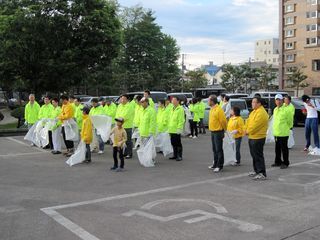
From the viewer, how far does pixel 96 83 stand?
51.9 metres

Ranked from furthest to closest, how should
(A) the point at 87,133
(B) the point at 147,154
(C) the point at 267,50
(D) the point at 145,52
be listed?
(C) the point at 267,50, (D) the point at 145,52, (A) the point at 87,133, (B) the point at 147,154

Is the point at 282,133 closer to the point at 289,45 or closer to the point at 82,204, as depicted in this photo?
the point at 82,204

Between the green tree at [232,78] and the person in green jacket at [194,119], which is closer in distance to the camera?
the person in green jacket at [194,119]

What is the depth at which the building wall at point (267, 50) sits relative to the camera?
5979 inches

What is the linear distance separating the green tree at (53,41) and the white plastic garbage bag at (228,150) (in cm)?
1556

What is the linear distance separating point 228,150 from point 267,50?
497 feet

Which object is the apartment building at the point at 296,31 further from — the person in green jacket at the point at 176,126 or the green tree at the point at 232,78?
the person in green jacket at the point at 176,126

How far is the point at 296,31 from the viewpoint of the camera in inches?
3440

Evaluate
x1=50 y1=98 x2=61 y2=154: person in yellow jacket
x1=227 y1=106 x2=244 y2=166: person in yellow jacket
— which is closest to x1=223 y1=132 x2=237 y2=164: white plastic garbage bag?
x1=227 y1=106 x2=244 y2=166: person in yellow jacket

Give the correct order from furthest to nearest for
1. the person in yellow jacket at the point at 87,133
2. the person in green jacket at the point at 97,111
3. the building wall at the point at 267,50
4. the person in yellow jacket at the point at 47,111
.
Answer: the building wall at the point at 267,50 < the person in yellow jacket at the point at 47,111 < the person in green jacket at the point at 97,111 < the person in yellow jacket at the point at 87,133

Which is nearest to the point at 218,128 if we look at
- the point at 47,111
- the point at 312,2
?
the point at 47,111

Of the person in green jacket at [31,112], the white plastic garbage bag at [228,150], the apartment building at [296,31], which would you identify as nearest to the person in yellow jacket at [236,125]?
the white plastic garbage bag at [228,150]

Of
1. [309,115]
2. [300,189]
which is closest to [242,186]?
[300,189]

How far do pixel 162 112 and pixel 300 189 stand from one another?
17.3 feet
